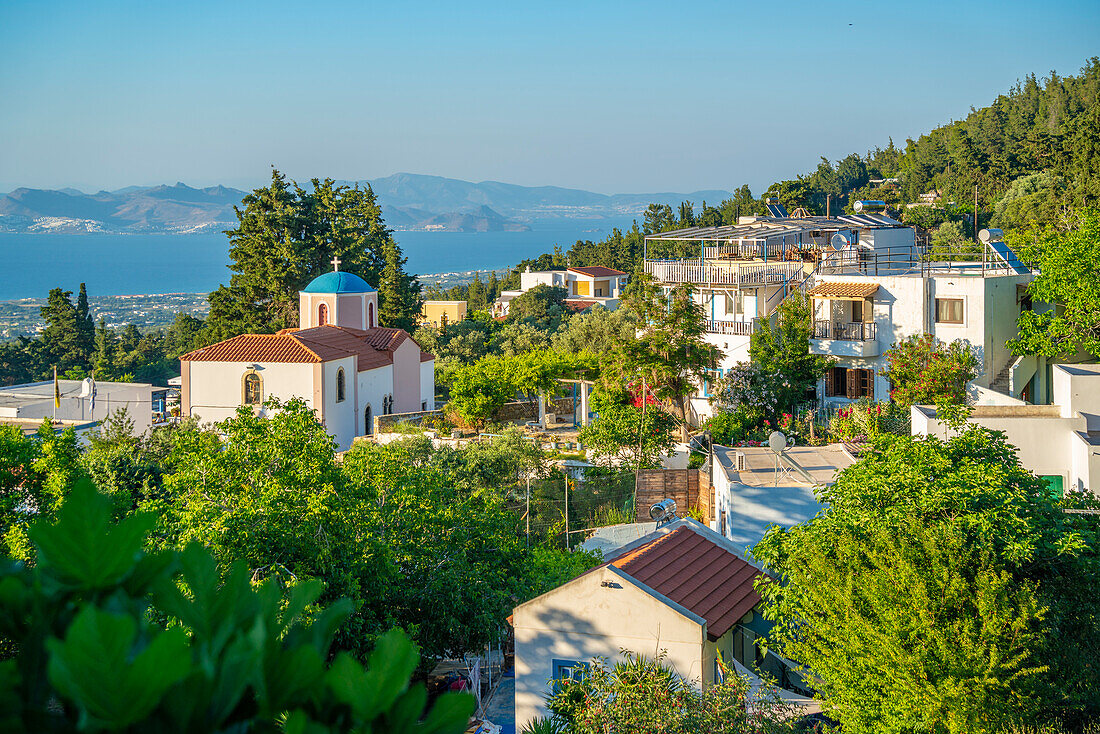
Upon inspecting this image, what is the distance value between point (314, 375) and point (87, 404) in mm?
10889

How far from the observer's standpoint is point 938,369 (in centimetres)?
2469

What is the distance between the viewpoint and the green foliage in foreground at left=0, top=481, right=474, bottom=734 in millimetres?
1715

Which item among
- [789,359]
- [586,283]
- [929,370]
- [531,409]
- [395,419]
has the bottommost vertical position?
[395,419]

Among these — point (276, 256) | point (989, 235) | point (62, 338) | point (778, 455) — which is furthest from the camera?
point (62, 338)

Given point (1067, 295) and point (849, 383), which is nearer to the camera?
point (1067, 295)

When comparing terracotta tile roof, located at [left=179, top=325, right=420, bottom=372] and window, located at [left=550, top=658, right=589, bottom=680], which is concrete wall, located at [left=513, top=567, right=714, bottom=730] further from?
terracotta tile roof, located at [left=179, top=325, right=420, bottom=372]

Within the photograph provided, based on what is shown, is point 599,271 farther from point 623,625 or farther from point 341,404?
point 623,625

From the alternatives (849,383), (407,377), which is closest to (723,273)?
(849,383)

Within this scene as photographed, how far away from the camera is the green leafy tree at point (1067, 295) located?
76.2 ft

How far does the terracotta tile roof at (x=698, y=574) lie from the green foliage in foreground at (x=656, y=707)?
1.58m

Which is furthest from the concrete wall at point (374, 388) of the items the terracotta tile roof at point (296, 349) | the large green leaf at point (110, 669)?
the large green leaf at point (110, 669)

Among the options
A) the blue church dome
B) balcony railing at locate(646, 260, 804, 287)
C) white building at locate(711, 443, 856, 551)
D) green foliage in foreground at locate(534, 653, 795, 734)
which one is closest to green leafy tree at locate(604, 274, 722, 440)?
balcony railing at locate(646, 260, 804, 287)

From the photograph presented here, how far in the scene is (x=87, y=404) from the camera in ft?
120

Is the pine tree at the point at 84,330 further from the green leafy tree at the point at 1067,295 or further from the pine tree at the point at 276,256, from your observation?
the green leafy tree at the point at 1067,295
